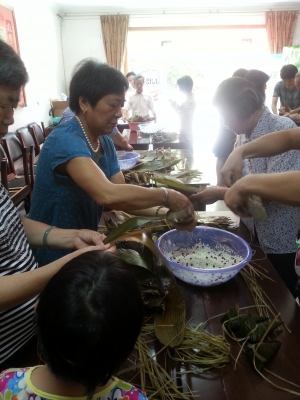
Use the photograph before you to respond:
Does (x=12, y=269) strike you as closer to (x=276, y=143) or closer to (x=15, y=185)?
(x=276, y=143)

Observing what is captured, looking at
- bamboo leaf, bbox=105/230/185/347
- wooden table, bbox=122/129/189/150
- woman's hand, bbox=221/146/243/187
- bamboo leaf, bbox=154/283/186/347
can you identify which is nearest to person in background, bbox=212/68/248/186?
wooden table, bbox=122/129/189/150

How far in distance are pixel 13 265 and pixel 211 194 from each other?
36.7 inches

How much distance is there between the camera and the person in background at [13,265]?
0.74 metres

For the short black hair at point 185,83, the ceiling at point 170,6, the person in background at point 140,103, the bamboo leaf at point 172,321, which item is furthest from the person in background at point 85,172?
the ceiling at point 170,6

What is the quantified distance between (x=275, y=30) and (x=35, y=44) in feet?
16.5

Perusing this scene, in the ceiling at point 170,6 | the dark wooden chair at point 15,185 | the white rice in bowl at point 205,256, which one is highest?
the ceiling at point 170,6

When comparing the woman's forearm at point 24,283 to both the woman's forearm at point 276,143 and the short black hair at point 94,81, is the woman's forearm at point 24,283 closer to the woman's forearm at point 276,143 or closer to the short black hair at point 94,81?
the short black hair at point 94,81

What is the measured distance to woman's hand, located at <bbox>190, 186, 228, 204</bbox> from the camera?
Result: 58.7 inches

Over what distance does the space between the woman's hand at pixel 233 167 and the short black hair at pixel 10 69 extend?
3.01ft

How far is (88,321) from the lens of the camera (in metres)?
0.51

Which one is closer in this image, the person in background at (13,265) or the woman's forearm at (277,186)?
the person in background at (13,265)

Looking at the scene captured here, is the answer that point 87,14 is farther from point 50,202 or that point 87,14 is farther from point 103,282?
point 103,282

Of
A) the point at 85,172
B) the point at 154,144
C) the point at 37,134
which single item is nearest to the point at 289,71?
the point at 154,144

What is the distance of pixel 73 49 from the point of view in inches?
286
